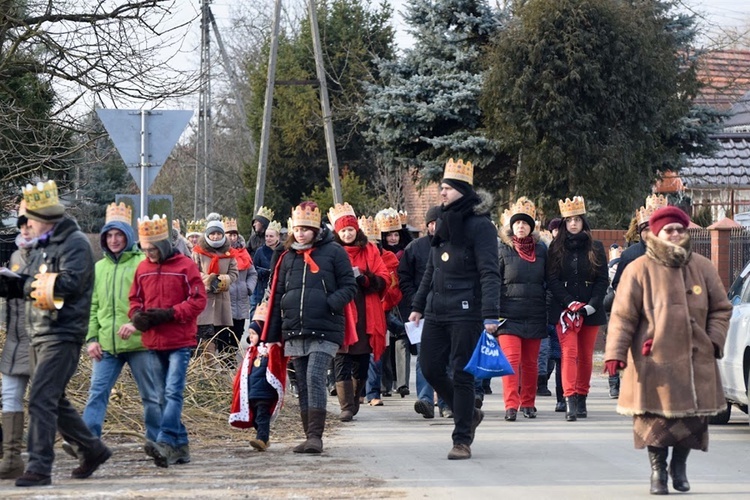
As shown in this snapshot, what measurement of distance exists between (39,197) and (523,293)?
5584mm

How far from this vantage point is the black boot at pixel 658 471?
807 cm

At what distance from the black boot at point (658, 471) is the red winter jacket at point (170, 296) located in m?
3.18

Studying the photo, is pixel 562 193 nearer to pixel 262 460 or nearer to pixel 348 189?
pixel 348 189

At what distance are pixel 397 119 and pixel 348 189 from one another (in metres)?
8.57

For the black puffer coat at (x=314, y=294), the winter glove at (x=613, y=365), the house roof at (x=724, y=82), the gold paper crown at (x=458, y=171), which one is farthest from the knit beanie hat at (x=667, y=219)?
the house roof at (x=724, y=82)

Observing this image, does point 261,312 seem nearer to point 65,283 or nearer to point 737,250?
point 65,283

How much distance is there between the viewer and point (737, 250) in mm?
21203

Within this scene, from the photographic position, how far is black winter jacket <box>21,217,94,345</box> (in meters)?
8.14

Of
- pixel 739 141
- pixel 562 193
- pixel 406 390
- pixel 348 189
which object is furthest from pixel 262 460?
pixel 739 141

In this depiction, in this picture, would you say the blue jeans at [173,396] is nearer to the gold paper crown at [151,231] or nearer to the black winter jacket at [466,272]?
the gold paper crown at [151,231]

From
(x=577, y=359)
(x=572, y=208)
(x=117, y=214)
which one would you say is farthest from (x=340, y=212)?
(x=117, y=214)

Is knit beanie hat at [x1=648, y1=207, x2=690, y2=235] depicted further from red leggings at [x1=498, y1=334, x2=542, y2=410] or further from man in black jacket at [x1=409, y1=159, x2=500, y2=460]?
red leggings at [x1=498, y1=334, x2=542, y2=410]

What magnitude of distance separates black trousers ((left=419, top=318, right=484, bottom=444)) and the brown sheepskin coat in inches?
65.3

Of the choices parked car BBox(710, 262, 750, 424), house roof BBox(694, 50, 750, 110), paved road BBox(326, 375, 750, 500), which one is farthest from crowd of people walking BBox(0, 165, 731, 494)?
house roof BBox(694, 50, 750, 110)
